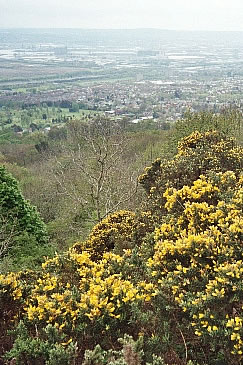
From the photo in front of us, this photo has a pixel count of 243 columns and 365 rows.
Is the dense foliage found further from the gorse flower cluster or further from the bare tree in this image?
the gorse flower cluster

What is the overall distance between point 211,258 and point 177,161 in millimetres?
3903

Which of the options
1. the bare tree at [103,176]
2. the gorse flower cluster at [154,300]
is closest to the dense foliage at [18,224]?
the bare tree at [103,176]

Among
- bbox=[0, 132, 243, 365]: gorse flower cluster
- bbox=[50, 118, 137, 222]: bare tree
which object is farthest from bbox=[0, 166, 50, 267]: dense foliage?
bbox=[0, 132, 243, 365]: gorse flower cluster

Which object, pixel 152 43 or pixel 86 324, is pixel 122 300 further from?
pixel 152 43

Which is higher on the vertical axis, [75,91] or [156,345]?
[156,345]

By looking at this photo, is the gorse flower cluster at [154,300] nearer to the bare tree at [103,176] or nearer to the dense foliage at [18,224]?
the dense foliage at [18,224]

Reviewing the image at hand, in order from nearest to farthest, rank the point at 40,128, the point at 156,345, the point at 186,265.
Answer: the point at 156,345
the point at 186,265
the point at 40,128

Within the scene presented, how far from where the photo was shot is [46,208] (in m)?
22.8

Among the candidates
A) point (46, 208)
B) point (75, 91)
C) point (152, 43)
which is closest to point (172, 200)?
point (46, 208)

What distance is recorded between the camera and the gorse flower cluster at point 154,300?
152 inches

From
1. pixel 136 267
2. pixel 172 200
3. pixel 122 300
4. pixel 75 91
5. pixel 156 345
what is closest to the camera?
pixel 156 345

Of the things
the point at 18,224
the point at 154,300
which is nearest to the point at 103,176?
the point at 18,224

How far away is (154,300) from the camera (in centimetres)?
439

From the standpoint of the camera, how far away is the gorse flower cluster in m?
3.86
